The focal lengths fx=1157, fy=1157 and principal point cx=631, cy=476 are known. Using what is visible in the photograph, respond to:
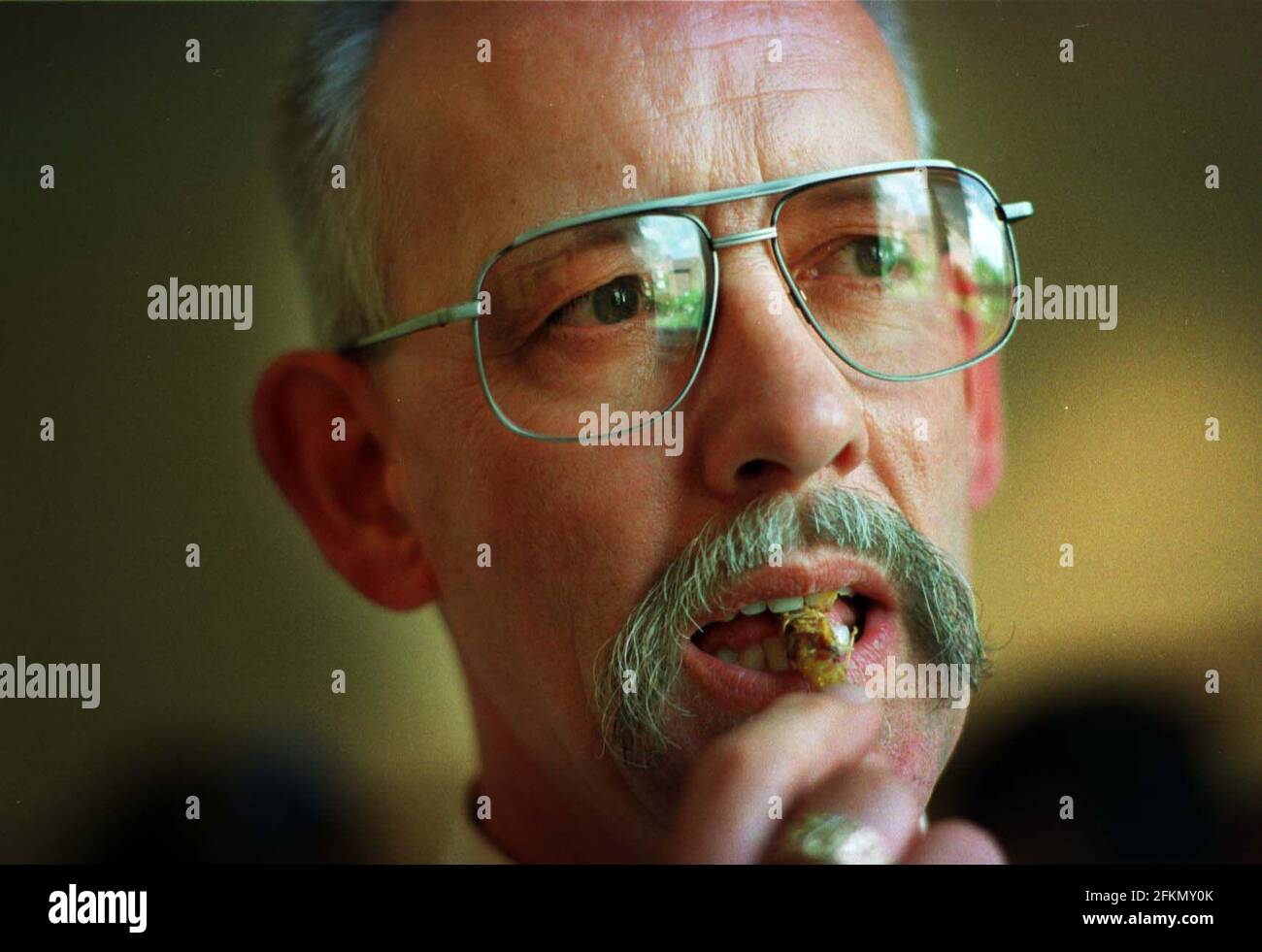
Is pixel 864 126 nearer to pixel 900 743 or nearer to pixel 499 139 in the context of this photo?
pixel 499 139

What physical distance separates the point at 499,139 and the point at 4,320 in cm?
53

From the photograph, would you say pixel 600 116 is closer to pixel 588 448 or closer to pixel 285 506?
pixel 588 448

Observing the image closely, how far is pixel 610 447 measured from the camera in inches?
39.3

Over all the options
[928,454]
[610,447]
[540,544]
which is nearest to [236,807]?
[540,544]

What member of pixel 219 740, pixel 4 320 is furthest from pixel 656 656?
pixel 4 320

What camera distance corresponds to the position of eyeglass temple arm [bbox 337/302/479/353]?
1.01 meters

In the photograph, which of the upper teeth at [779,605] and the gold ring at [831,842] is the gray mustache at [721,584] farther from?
the gold ring at [831,842]

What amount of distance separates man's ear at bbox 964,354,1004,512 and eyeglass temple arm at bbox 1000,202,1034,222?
127 millimetres

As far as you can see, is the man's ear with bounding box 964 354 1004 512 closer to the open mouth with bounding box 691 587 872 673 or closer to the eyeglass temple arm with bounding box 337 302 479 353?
the open mouth with bounding box 691 587 872 673

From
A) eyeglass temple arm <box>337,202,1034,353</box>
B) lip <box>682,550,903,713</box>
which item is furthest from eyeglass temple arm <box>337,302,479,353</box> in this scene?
lip <box>682,550,903,713</box>

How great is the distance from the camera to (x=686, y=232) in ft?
3.19

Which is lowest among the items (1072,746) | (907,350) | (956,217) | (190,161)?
(1072,746)

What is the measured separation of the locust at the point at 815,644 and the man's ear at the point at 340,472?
34 centimetres

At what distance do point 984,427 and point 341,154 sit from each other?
661 mm
